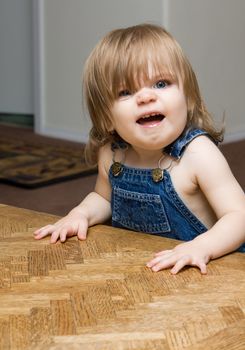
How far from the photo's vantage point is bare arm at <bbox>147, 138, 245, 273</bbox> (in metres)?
0.91

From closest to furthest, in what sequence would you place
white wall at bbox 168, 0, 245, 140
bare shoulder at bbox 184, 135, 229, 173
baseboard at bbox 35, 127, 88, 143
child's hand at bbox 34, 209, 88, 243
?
child's hand at bbox 34, 209, 88, 243 < bare shoulder at bbox 184, 135, 229, 173 < white wall at bbox 168, 0, 245, 140 < baseboard at bbox 35, 127, 88, 143

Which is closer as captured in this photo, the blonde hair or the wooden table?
the wooden table

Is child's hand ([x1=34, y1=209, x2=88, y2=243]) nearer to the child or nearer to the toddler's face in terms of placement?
the child

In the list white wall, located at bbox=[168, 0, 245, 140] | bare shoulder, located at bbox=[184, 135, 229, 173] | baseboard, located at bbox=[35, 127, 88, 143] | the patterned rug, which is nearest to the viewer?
bare shoulder, located at bbox=[184, 135, 229, 173]

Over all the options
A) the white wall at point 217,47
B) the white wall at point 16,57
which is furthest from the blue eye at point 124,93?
the white wall at point 16,57

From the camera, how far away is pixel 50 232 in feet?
3.51

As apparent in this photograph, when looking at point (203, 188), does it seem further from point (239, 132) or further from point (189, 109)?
point (239, 132)

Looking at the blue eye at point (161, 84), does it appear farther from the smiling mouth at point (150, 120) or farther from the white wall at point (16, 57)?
the white wall at point (16, 57)

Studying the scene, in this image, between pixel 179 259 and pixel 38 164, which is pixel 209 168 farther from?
pixel 38 164

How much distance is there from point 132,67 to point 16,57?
3.53 meters

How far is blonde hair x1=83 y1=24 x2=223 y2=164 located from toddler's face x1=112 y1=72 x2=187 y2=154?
13mm

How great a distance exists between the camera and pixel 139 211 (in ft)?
4.13

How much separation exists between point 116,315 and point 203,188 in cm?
47

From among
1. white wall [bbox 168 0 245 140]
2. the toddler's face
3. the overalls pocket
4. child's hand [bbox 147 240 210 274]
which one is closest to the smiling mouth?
the toddler's face
